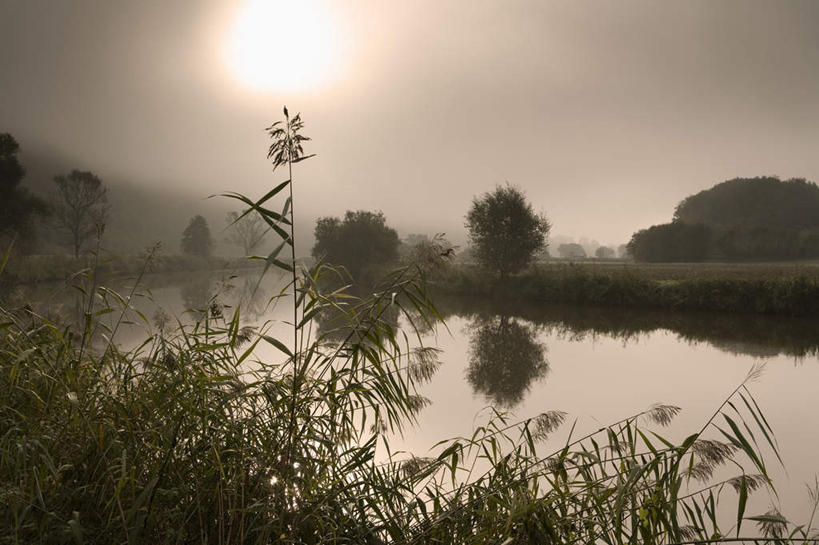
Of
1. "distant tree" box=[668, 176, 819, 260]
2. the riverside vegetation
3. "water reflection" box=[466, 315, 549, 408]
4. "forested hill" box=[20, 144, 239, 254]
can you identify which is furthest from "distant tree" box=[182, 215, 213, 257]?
the riverside vegetation

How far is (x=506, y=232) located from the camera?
2330cm

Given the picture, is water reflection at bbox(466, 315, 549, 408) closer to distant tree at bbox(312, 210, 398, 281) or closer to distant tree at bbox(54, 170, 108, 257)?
distant tree at bbox(312, 210, 398, 281)

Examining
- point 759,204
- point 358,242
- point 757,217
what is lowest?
point 358,242

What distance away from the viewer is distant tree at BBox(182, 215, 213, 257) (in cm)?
5250

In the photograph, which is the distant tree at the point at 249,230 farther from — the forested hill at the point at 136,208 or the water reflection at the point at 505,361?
the forested hill at the point at 136,208

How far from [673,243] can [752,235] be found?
856cm

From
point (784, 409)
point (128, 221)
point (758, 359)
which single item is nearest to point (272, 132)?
point (784, 409)

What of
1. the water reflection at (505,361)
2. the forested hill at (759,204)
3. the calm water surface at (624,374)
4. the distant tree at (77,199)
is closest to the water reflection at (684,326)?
the calm water surface at (624,374)

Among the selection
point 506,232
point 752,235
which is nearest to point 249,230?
point 506,232

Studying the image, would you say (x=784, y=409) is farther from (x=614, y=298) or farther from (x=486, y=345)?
(x=614, y=298)

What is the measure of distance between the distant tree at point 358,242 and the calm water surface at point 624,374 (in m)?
19.9

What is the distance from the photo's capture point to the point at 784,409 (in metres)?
5.95

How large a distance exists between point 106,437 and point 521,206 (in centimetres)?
2301

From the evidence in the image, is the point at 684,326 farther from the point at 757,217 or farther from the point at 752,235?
the point at 757,217
